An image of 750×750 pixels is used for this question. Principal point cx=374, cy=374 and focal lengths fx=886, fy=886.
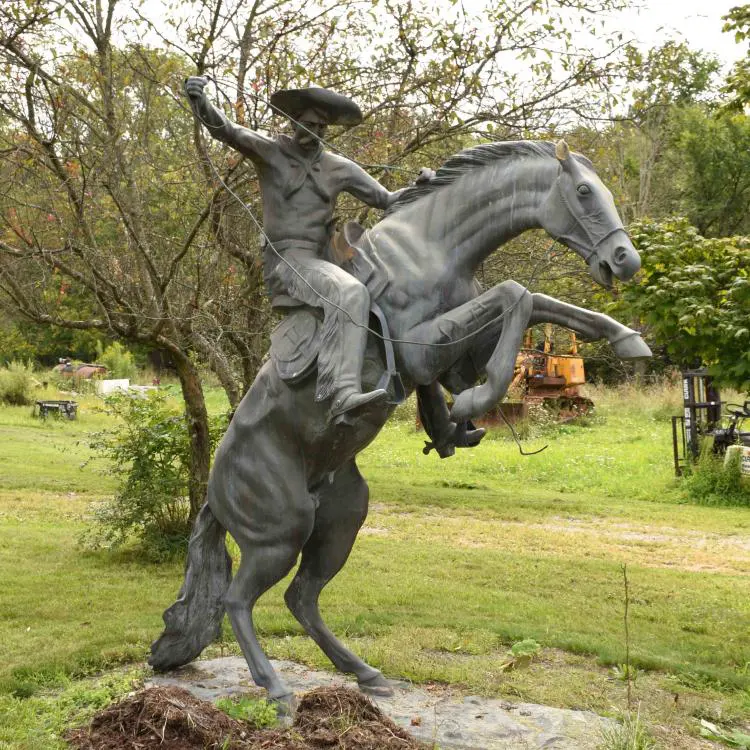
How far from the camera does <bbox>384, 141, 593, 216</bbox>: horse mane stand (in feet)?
13.5

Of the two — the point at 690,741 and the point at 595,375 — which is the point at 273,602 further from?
the point at 595,375

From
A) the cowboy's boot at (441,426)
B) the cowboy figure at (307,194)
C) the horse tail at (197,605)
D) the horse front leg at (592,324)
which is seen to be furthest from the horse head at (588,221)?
the horse tail at (197,605)

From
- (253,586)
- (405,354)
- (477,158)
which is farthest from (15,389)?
(477,158)

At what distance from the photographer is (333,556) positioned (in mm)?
4906

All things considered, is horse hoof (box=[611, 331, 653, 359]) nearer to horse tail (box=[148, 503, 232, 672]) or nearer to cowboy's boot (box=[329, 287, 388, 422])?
cowboy's boot (box=[329, 287, 388, 422])

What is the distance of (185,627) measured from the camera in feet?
16.4

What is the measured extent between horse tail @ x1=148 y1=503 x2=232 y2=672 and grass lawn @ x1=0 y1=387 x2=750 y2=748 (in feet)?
1.56

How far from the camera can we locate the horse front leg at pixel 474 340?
13.1ft

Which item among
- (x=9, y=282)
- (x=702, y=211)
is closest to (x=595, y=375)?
(x=702, y=211)

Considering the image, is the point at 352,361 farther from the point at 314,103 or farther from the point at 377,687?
the point at 377,687

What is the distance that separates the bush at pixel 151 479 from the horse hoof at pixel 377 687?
4223mm

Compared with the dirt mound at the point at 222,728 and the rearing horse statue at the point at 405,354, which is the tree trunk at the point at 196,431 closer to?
the rearing horse statue at the point at 405,354

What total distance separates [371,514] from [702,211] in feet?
65.8

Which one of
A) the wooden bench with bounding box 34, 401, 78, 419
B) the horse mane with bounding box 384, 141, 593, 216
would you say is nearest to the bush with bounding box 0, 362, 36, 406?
the wooden bench with bounding box 34, 401, 78, 419
